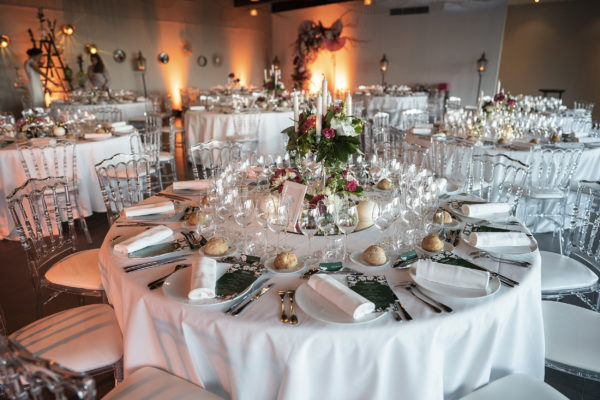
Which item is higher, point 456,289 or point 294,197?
point 294,197

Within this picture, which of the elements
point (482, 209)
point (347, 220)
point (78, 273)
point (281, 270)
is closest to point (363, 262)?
point (347, 220)

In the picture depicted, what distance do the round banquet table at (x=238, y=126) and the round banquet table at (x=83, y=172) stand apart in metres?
2.01

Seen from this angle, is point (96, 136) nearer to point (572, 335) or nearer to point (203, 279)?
point (203, 279)

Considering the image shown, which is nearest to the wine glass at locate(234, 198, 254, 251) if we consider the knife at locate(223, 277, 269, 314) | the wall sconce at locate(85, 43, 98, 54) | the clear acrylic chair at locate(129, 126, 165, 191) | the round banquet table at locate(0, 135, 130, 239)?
the knife at locate(223, 277, 269, 314)

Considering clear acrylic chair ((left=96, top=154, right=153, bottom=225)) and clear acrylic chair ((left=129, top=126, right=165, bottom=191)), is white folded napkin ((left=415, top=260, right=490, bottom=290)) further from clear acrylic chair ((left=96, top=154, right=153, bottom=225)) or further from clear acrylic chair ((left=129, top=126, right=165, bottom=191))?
clear acrylic chair ((left=129, top=126, right=165, bottom=191))

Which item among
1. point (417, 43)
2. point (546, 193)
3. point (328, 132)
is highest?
point (417, 43)

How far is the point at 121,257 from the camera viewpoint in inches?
67.1

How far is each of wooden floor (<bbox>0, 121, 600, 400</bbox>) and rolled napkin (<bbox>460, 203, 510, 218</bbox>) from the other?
1.03m

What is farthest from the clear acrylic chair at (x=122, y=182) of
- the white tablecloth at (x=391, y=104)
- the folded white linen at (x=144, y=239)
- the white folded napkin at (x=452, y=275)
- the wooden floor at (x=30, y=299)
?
the white tablecloth at (x=391, y=104)

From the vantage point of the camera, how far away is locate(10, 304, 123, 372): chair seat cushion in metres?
1.62

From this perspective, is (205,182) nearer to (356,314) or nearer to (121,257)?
(121,257)

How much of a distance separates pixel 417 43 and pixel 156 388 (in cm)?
1302

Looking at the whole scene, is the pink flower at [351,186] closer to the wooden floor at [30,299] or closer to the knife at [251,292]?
the knife at [251,292]

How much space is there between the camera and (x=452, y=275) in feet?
4.66
